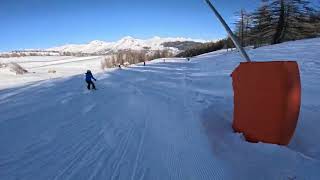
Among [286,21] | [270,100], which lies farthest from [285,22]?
[270,100]

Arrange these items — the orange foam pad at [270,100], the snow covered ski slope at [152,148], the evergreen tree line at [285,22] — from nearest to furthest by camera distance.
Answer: the snow covered ski slope at [152,148] → the orange foam pad at [270,100] → the evergreen tree line at [285,22]

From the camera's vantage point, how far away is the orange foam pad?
6113 mm

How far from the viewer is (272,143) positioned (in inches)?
249

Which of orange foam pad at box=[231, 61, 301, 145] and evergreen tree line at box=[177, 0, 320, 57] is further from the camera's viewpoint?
evergreen tree line at box=[177, 0, 320, 57]

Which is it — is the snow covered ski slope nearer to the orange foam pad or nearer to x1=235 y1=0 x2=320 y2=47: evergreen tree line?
the orange foam pad

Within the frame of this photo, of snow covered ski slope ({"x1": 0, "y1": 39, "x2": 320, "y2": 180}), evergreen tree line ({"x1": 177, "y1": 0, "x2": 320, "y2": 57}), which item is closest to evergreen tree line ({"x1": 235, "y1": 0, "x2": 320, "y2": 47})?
evergreen tree line ({"x1": 177, "y1": 0, "x2": 320, "y2": 57})

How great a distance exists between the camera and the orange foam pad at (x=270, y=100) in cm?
611

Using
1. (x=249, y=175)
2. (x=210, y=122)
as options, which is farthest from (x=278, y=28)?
(x=249, y=175)

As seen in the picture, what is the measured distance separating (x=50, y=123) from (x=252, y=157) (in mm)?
6827

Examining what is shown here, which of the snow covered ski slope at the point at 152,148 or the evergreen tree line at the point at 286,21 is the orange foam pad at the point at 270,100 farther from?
the evergreen tree line at the point at 286,21

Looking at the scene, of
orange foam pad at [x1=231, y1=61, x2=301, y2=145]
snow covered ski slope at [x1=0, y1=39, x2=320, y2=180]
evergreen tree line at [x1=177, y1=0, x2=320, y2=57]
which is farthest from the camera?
evergreen tree line at [x1=177, y1=0, x2=320, y2=57]

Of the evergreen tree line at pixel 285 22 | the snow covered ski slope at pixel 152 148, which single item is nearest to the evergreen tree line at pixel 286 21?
the evergreen tree line at pixel 285 22

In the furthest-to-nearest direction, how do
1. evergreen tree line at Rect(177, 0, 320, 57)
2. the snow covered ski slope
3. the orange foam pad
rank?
evergreen tree line at Rect(177, 0, 320, 57) < the orange foam pad < the snow covered ski slope

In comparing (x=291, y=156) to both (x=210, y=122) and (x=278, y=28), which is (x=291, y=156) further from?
(x=278, y=28)
